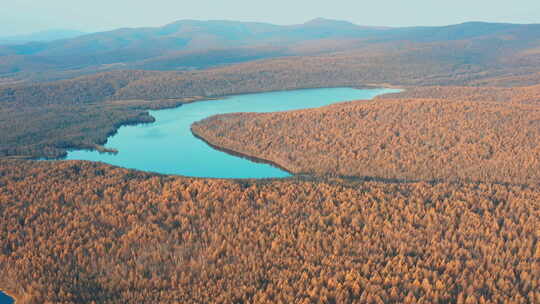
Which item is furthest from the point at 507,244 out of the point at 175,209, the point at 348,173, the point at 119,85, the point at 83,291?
the point at 119,85

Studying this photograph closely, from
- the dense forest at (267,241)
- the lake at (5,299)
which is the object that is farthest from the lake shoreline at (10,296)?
the dense forest at (267,241)

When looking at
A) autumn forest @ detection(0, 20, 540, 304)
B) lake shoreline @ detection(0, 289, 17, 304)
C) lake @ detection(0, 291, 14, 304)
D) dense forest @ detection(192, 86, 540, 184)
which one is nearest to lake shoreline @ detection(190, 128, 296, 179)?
dense forest @ detection(192, 86, 540, 184)

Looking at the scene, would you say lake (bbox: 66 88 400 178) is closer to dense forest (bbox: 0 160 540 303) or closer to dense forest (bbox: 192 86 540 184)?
dense forest (bbox: 192 86 540 184)

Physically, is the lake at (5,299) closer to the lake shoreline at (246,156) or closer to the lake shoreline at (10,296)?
the lake shoreline at (10,296)

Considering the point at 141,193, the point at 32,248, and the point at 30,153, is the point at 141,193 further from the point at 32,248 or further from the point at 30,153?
the point at 30,153

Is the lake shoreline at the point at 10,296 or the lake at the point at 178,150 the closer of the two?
the lake shoreline at the point at 10,296
